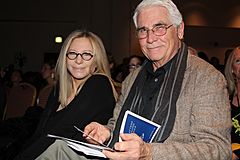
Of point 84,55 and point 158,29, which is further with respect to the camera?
point 84,55

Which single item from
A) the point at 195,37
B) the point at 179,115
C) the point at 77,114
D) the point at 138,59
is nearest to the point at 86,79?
the point at 77,114

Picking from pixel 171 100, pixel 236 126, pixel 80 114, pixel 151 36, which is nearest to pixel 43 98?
pixel 80 114

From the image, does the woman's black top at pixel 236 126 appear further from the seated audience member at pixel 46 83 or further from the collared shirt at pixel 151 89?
the seated audience member at pixel 46 83

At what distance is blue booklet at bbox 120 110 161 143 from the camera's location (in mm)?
1639

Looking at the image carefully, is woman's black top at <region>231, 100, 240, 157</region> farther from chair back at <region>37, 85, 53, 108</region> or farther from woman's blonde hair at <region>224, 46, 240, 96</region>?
chair back at <region>37, 85, 53, 108</region>

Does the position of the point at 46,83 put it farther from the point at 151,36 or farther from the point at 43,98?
the point at 151,36

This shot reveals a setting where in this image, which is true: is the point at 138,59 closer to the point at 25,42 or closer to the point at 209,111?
the point at 209,111

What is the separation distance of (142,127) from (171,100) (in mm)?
184

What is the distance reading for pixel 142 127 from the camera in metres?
1.66

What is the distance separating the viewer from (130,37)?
1061 centimetres

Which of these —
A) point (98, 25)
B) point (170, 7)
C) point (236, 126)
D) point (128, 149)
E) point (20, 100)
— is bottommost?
point (20, 100)

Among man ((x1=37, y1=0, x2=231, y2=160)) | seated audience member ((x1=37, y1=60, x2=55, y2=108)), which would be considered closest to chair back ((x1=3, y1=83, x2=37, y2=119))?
seated audience member ((x1=37, y1=60, x2=55, y2=108))

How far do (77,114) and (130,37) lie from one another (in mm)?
8357

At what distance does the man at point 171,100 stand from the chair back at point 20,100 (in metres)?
2.81
